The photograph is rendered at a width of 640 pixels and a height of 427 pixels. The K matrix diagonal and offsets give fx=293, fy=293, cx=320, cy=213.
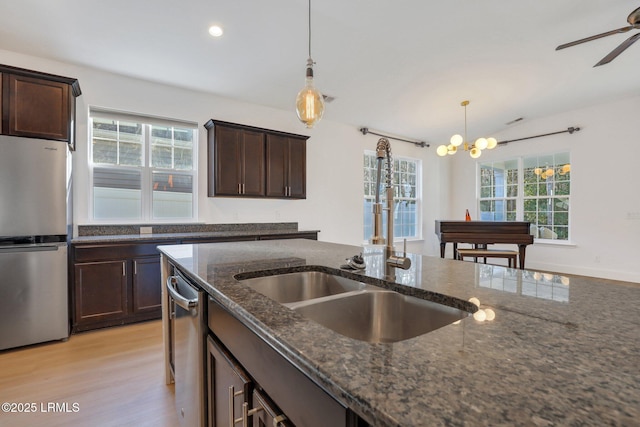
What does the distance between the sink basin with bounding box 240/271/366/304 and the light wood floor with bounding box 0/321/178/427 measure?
1.07 metres

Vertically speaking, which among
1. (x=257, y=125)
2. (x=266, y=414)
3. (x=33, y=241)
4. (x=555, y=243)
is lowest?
(x=555, y=243)

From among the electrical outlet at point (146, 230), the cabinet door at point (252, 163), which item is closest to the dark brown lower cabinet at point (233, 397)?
the electrical outlet at point (146, 230)

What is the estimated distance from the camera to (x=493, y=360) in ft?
1.68

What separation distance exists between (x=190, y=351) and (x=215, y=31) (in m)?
2.84

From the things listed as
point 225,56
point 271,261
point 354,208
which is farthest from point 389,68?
point 271,261

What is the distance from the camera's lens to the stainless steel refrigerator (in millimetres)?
2420

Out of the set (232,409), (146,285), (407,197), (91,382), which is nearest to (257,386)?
(232,409)

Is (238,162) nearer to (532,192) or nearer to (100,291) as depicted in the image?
(100,291)

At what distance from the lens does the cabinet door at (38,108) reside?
2.50 metres

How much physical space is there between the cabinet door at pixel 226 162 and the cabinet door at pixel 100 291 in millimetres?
1361

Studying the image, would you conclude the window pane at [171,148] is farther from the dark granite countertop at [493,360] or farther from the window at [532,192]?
the window at [532,192]

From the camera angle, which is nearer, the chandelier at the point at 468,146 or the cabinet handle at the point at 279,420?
the cabinet handle at the point at 279,420

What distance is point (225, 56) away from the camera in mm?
3215

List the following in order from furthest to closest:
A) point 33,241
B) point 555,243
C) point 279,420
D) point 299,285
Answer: point 555,243, point 33,241, point 299,285, point 279,420
